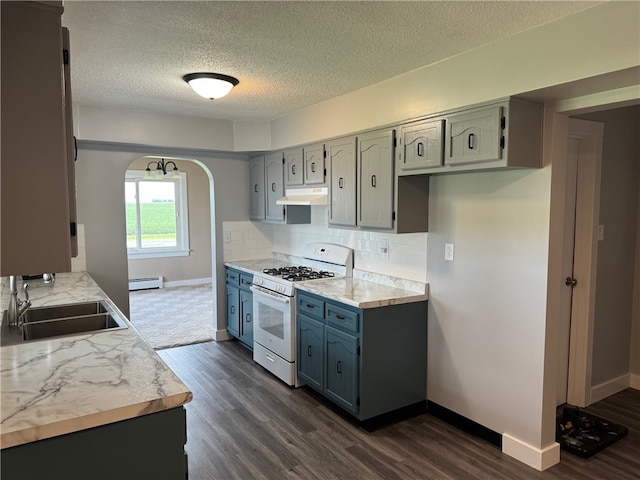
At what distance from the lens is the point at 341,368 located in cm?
323

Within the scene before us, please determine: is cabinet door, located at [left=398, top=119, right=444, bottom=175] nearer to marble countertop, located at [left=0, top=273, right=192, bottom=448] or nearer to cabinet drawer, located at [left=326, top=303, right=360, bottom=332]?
cabinet drawer, located at [left=326, top=303, right=360, bottom=332]

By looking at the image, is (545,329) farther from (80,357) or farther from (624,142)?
(80,357)

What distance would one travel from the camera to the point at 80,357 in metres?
1.97

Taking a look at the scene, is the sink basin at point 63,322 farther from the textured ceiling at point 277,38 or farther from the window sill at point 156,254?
the window sill at point 156,254

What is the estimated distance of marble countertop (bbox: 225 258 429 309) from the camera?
10.2 ft

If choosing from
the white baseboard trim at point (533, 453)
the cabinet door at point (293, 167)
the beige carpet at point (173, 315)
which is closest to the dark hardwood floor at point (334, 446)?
the white baseboard trim at point (533, 453)

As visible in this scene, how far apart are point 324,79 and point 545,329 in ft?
7.10

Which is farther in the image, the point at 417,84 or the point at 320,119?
the point at 320,119

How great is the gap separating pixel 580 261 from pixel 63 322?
3.57 m

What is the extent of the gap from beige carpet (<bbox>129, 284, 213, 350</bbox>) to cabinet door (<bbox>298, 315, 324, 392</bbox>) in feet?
6.09

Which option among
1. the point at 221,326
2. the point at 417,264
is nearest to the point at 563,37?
the point at 417,264

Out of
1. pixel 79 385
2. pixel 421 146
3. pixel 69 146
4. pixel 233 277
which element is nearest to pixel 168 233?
pixel 233 277

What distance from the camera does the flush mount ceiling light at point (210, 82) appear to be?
2975 mm

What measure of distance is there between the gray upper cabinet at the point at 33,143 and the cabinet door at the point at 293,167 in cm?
301
